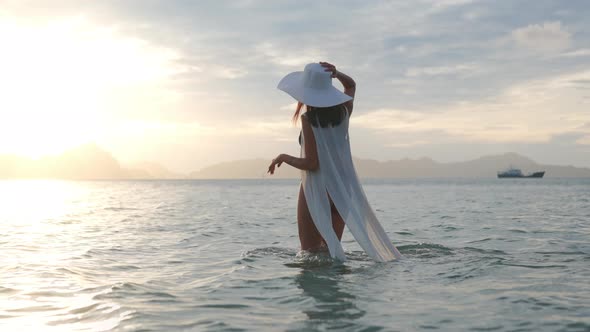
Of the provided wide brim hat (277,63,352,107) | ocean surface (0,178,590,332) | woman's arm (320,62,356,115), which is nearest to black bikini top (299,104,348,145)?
woman's arm (320,62,356,115)

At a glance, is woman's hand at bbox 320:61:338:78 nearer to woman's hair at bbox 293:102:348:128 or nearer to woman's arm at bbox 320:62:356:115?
woman's arm at bbox 320:62:356:115

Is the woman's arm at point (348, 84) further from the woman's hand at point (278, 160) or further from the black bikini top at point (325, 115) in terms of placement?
the woman's hand at point (278, 160)

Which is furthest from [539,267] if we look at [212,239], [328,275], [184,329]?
[212,239]

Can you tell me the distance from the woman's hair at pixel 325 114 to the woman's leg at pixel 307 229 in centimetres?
101

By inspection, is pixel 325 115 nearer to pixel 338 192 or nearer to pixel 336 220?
pixel 338 192

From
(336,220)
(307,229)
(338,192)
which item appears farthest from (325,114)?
(307,229)

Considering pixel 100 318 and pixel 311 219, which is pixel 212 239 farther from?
pixel 100 318

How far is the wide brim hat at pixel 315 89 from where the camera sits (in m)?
6.34

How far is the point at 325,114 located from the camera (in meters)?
6.66

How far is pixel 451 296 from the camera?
512 centimetres

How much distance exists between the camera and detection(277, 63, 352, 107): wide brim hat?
249 inches

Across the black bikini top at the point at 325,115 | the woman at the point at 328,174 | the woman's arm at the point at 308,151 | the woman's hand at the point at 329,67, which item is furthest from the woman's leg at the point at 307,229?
the woman's hand at the point at 329,67

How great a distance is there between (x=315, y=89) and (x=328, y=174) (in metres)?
1.14

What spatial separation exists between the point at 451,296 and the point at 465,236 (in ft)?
22.0
